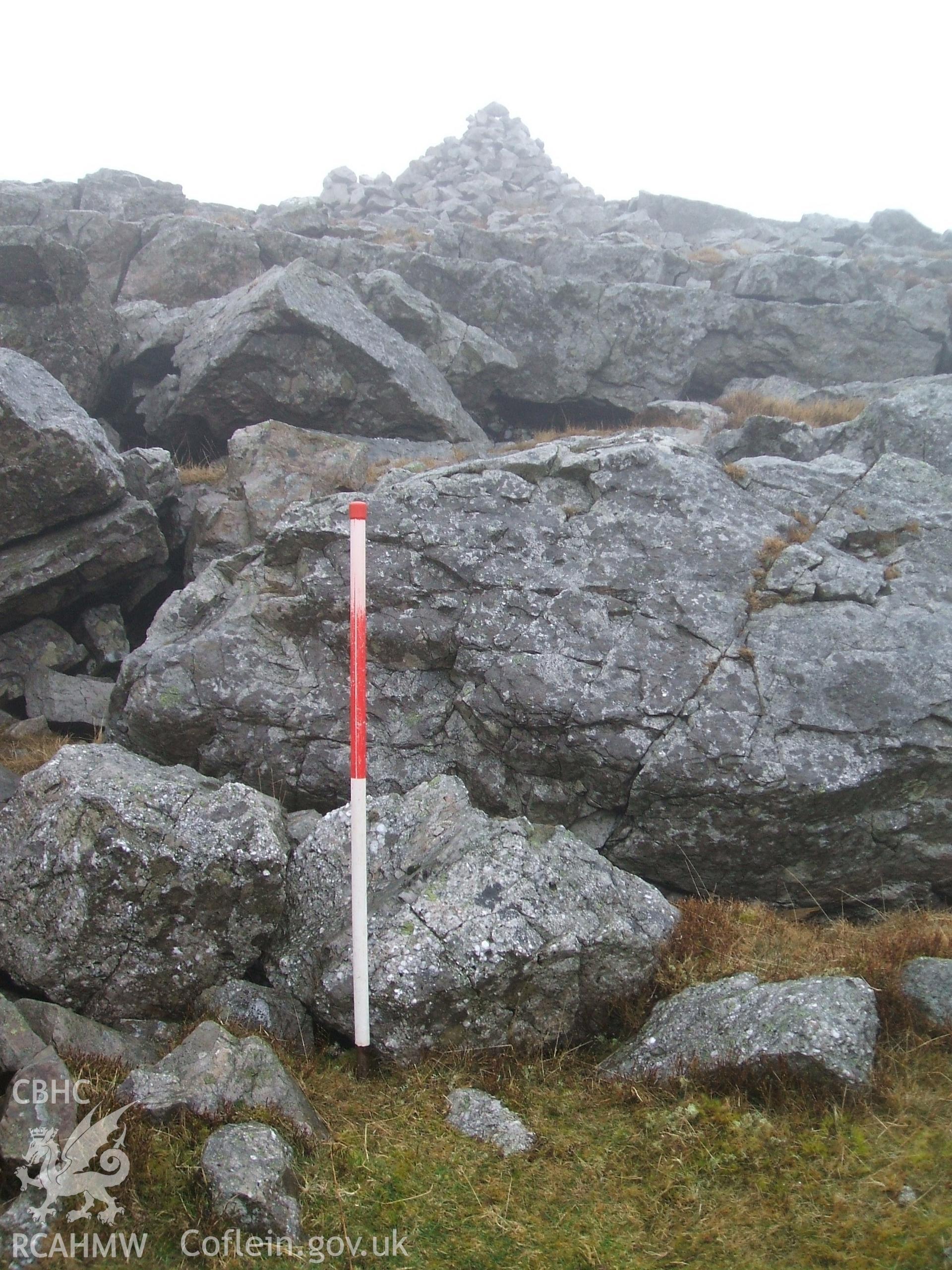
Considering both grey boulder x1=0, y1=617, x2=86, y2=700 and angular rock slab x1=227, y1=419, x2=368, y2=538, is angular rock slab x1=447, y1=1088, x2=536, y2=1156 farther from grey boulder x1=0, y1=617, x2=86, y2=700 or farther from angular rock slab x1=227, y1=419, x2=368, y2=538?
angular rock slab x1=227, y1=419, x2=368, y2=538

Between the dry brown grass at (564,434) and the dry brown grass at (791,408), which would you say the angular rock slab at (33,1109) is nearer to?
the dry brown grass at (564,434)

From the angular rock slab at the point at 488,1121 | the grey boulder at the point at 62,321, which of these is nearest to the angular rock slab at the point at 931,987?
the angular rock slab at the point at 488,1121

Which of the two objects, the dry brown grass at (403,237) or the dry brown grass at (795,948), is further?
the dry brown grass at (403,237)

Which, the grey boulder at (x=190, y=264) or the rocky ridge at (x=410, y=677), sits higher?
the grey boulder at (x=190, y=264)

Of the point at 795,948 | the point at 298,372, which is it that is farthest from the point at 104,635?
the point at 795,948

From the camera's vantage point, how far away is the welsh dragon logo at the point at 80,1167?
4.77 metres

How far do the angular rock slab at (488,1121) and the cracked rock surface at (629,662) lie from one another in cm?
326

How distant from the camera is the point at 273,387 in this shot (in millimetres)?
17188

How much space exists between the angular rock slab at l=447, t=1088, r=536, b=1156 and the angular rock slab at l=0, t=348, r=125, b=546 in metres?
9.47

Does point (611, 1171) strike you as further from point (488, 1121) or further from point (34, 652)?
point (34, 652)

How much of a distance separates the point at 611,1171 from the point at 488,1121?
86 cm

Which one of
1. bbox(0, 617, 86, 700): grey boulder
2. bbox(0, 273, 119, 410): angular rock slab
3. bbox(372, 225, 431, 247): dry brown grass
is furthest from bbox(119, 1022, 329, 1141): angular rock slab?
bbox(372, 225, 431, 247): dry brown grass

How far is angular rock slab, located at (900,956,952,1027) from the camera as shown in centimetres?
639

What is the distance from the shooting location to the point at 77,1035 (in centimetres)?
614
